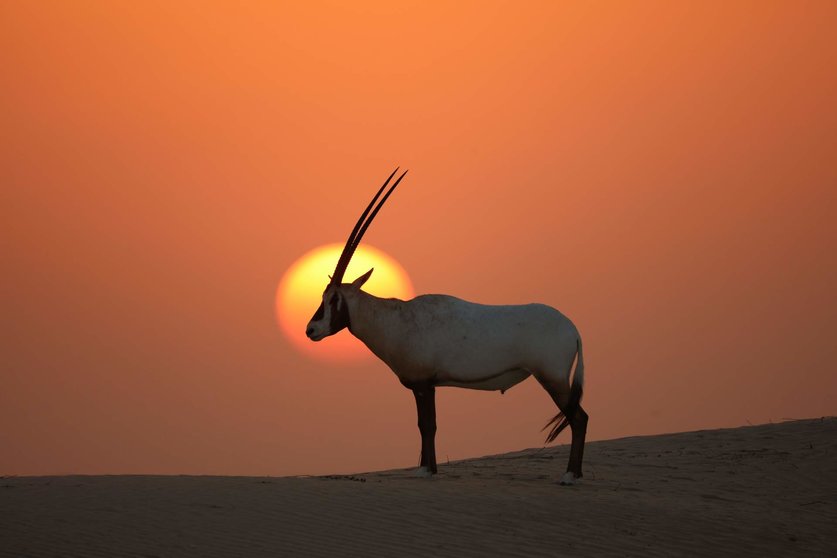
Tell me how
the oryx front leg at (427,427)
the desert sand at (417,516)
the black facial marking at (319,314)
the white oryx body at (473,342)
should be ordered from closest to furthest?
1. the desert sand at (417,516)
2. the white oryx body at (473,342)
3. the oryx front leg at (427,427)
4. the black facial marking at (319,314)

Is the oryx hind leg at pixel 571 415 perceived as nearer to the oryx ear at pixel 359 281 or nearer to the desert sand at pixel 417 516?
the desert sand at pixel 417 516

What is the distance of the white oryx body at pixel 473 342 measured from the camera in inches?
613

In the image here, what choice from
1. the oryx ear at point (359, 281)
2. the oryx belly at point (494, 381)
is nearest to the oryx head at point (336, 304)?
the oryx ear at point (359, 281)

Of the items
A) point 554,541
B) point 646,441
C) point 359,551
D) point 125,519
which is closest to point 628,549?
point 554,541

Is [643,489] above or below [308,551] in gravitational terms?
above

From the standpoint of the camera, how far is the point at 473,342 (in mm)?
15664

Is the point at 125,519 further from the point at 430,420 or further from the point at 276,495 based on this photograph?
the point at 430,420

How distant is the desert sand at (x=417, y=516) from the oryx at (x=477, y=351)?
0.95 meters

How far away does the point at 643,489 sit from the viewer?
632 inches

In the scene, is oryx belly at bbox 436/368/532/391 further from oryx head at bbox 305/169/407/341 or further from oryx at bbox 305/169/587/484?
oryx head at bbox 305/169/407/341

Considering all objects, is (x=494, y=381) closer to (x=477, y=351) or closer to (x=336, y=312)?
(x=477, y=351)

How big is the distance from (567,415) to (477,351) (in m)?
1.50

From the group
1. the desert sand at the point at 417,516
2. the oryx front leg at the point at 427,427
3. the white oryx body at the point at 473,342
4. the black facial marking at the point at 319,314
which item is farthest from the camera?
the black facial marking at the point at 319,314

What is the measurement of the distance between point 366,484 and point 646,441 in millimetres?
10262
